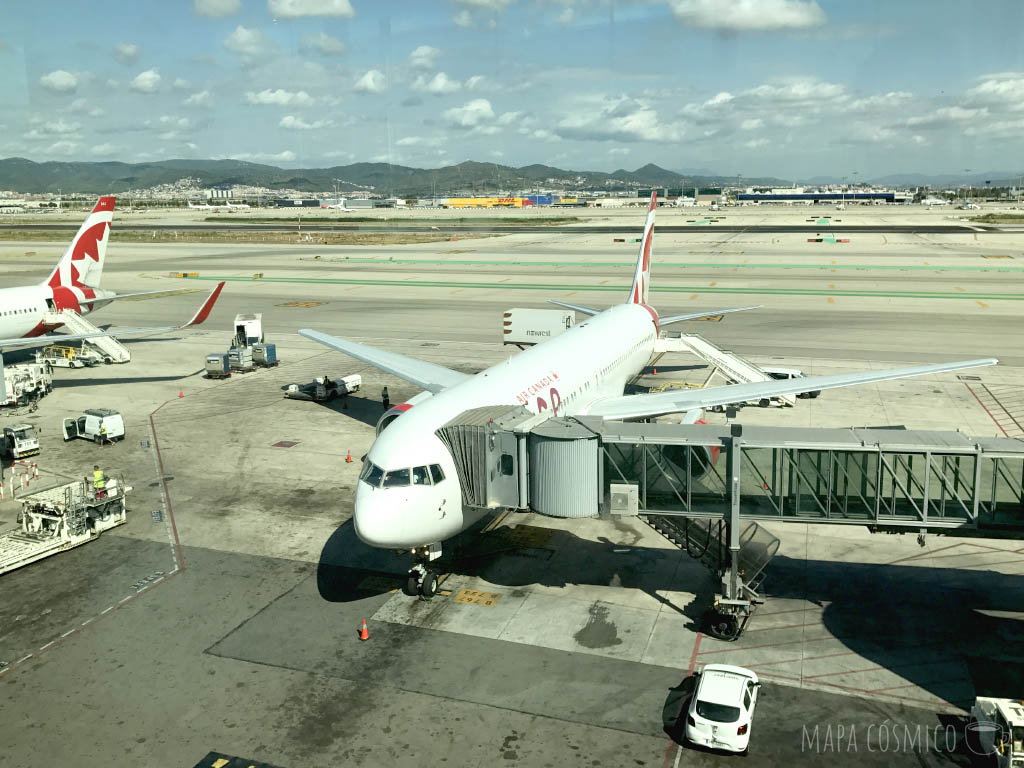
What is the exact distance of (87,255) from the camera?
197 ft

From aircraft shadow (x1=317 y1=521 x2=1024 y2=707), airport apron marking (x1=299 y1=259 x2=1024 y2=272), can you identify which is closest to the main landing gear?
aircraft shadow (x1=317 y1=521 x2=1024 y2=707)

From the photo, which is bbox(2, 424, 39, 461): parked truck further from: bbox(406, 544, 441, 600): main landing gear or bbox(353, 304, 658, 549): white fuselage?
bbox(406, 544, 441, 600): main landing gear

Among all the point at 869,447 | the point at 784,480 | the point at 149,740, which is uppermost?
the point at 869,447

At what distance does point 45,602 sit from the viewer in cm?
2478

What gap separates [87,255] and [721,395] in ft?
163

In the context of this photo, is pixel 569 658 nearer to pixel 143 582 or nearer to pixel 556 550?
pixel 556 550

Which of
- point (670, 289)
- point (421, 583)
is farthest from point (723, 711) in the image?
point (670, 289)

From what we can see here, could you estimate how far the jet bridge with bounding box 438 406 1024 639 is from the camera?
21.2 meters

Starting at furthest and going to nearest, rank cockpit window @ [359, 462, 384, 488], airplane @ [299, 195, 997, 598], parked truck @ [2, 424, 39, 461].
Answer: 1. parked truck @ [2, 424, 39, 461]
2. cockpit window @ [359, 462, 384, 488]
3. airplane @ [299, 195, 997, 598]

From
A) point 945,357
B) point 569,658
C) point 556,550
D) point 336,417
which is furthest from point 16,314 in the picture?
point 945,357

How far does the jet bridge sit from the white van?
24792mm

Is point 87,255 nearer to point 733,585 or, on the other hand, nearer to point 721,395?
point 721,395

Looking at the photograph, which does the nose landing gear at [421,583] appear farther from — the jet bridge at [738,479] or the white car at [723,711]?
the white car at [723,711]

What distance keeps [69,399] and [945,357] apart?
57827 millimetres
